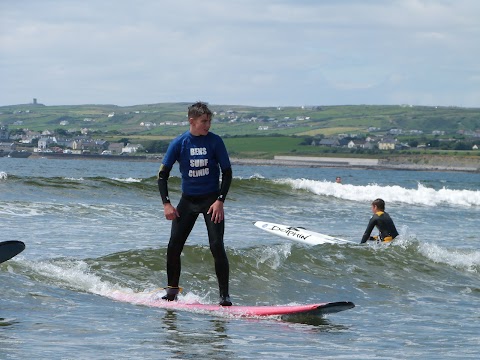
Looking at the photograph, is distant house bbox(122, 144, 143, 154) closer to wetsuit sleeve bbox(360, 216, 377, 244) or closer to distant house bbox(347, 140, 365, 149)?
distant house bbox(347, 140, 365, 149)

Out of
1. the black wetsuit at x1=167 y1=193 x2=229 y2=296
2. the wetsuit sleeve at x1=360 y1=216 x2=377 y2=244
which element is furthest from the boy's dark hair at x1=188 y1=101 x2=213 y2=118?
the wetsuit sleeve at x1=360 y1=216 x2=377 y2=244

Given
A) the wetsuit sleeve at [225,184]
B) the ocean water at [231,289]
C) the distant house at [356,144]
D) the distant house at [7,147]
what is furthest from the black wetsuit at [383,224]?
the distant house at [356,144]

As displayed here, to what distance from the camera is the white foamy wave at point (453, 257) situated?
52.5 feet

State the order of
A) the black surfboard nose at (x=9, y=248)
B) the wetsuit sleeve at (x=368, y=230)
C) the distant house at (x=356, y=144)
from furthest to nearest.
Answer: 1. the distant house at (x=356, y=144)
2. the wetsuit sleeve at (x=368, y=230)
3. the black surfboard nose at (x=9, y=248)

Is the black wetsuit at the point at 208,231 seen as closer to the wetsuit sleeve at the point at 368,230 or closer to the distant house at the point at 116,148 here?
the wetsuit sleeve at the point at 368,230

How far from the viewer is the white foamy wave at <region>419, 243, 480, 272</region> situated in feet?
52.5

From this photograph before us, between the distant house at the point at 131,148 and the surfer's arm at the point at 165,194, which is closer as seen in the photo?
the surfer's arm at the point at 165,194

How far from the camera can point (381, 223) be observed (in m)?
16.2

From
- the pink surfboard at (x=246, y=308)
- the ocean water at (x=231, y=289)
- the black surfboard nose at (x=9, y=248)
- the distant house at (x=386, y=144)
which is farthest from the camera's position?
the distant house at (x=386, y=144)

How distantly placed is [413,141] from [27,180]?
144m

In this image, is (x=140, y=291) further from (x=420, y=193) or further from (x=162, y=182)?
(x=420, y=193)

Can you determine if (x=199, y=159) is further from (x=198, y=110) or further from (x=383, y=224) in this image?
(x=383, y=224)

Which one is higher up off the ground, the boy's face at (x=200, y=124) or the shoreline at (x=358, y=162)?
the boy's face at (x=200, y=124)

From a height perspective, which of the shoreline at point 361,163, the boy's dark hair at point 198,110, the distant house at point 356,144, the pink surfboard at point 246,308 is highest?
the boy's dark hair at point 198,110
